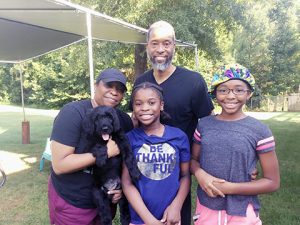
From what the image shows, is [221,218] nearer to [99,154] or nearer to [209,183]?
[209,183]

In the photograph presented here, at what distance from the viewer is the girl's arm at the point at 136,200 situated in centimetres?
228

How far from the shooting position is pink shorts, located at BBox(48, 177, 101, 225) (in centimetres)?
239

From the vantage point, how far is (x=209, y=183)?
2.26 meters

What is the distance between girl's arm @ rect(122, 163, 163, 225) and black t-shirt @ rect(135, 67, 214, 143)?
0.56m

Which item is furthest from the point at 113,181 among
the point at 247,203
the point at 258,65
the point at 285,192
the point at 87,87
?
the point at 258,65

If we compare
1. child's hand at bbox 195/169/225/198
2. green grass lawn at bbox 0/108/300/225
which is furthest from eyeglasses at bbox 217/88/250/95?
green grass lawn at bbox 0/108/300/225

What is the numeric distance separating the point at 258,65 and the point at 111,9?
69.3ft

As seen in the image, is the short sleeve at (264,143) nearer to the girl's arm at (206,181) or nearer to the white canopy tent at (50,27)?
the girl's arm at (206,181)

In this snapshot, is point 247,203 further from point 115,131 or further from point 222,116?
point 115,131

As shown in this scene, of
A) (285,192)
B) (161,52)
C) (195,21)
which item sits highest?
(195,21)

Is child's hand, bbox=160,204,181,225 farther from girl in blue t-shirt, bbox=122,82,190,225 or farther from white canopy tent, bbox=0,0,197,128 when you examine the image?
white canopy tent, bbox=0,0,197,128

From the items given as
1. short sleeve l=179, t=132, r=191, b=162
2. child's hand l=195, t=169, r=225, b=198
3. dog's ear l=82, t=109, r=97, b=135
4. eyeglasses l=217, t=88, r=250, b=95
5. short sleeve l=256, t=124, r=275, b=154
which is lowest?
child's hand l=195, t=169, r=225, b=198

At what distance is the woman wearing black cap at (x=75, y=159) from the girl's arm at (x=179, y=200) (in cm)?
40

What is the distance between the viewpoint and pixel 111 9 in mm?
10531
